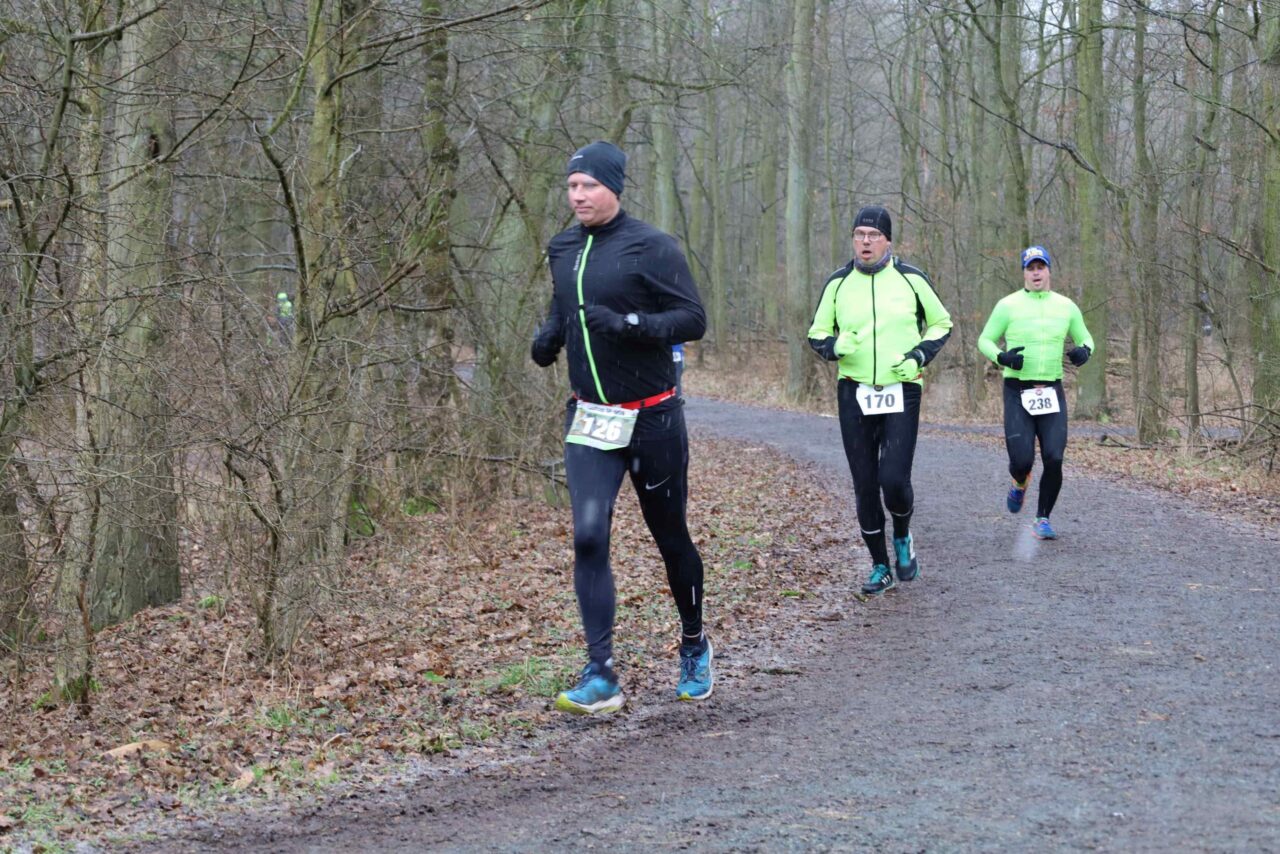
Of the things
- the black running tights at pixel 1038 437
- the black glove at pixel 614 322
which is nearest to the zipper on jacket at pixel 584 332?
the black glove at pixel 614 322

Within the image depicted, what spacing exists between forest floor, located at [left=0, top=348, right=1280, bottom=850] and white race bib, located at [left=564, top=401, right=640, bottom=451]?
3.94ft

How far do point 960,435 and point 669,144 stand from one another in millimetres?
15496

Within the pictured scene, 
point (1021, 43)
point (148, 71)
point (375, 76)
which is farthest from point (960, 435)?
point (148, 71)

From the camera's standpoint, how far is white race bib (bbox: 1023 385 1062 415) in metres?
9.94

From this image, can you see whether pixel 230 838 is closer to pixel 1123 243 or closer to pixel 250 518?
pixel 250 518

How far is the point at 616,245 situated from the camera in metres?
5.70

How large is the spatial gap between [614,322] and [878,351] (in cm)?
320

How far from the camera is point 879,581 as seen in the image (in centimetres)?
859

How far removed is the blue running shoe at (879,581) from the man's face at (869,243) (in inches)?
75.9

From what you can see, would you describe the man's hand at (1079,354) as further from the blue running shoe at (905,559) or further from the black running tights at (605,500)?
the black running tights at (605,500)

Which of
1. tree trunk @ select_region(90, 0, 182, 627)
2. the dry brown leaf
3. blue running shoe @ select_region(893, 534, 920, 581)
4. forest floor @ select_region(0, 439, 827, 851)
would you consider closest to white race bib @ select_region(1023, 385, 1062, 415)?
blue running shoe @ select_region(893, 534, 920, 581)

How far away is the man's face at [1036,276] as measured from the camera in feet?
32.7

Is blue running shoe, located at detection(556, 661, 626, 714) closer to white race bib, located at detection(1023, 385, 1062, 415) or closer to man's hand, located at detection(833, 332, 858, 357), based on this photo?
man's hand, located at detection(833, 332, 858, 357)

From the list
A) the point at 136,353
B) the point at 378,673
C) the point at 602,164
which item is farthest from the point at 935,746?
the point at 136,353
